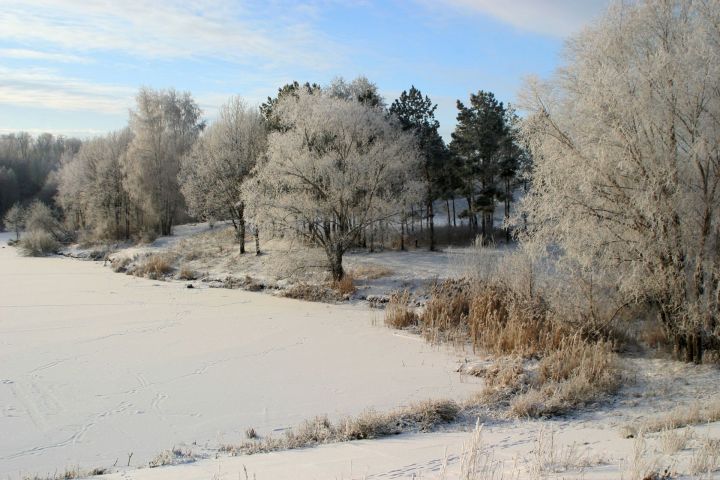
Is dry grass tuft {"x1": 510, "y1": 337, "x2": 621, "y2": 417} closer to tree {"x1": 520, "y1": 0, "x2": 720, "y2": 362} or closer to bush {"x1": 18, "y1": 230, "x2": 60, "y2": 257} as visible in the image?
tree {"x1": 520, "y1": 0, "x2": 720, "y2": 362}

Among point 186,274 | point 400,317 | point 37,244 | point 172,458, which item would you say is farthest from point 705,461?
point 37,244

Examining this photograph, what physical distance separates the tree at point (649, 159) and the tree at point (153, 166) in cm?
3690

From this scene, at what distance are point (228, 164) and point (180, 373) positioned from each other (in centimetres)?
2258

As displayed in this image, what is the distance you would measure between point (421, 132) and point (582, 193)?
22023mm

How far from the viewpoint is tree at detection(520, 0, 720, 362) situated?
11.6 m

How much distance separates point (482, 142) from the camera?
33.9m

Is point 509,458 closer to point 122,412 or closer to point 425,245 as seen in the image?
point 122,412

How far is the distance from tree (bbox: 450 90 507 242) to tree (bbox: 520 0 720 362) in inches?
815

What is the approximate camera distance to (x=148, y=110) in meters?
47.0

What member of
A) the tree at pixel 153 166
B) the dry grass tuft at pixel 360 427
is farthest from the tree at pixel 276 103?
the dry grass tuft at pixel 360 427

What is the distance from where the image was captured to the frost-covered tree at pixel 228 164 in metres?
33.9

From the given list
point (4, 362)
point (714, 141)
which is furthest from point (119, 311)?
point (714, 141)

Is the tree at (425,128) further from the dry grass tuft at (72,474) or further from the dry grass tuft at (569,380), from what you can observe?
the dry grass tuft at (72,474)

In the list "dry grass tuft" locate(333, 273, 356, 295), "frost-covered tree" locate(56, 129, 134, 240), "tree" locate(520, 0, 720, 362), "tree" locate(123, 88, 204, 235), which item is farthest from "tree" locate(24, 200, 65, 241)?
"tree" locate(520, 0, 720, 362)
